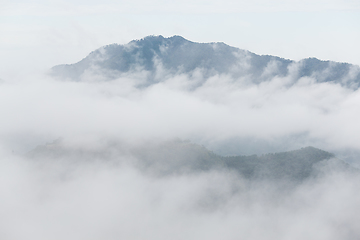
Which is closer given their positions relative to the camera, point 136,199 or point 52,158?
point 136,199

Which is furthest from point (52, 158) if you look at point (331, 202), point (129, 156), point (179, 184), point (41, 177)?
point (331, 202)

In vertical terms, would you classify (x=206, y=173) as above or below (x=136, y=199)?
above

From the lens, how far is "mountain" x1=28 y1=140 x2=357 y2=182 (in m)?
156

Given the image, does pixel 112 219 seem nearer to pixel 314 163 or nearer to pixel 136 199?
pixel 136 199

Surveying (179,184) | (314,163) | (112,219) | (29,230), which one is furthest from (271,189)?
(29,230)

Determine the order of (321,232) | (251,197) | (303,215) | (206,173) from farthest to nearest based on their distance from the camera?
(206,173) < (251,197) < (303,215) < (321,232)

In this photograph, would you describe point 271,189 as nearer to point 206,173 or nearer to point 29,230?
point 206,173

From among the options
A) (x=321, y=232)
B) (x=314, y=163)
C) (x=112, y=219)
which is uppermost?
(x=314, y=163)

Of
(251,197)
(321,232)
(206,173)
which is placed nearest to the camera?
(321,232)

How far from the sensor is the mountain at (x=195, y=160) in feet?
513

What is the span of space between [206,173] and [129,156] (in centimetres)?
3936

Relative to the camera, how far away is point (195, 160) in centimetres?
16462

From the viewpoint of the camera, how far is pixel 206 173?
160625mm

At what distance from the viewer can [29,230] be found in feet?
413
